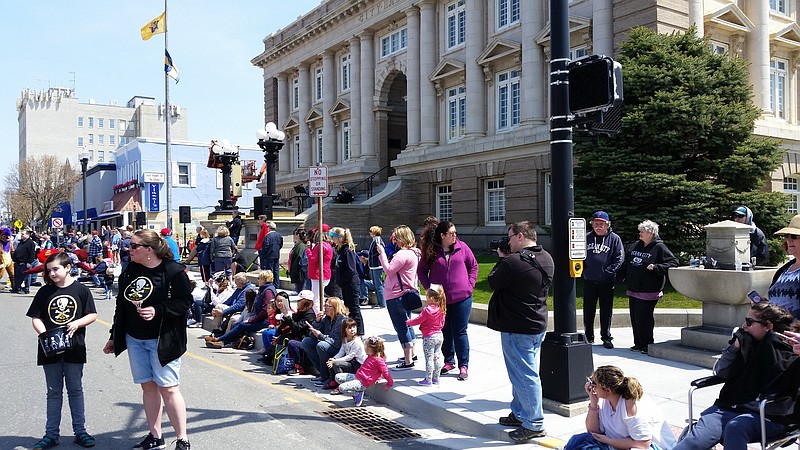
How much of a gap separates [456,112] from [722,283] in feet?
70.2

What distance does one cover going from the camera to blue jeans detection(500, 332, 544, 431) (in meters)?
5.55

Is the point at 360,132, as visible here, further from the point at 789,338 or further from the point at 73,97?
the point at 73,97

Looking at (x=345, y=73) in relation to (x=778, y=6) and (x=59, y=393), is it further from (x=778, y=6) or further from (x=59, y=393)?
(x=59, y=393)

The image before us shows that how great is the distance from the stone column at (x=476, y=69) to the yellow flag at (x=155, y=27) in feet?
46.1

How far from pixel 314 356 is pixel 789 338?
5.71 meters

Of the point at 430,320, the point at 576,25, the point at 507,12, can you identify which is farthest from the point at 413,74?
the point at 430,320

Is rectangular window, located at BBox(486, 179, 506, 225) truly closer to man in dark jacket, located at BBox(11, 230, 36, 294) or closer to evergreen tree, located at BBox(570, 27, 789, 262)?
evergreen tree, located at BBox(570, 27, 789, 262)

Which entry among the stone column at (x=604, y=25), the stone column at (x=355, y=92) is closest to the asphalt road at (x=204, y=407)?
the stone column at (x=604, y=25)

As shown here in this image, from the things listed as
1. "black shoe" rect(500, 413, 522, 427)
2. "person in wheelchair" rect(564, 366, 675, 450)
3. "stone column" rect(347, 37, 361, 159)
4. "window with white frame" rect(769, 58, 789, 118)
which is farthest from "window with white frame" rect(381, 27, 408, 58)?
"person in wheelchair" rect(564, 366, 675, 450)

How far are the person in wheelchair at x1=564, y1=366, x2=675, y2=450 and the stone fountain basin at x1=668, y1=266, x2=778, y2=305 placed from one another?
3.96m

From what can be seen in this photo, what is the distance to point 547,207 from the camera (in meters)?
23.7

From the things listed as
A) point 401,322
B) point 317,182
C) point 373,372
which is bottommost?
point 373,372

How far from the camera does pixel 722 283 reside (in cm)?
772

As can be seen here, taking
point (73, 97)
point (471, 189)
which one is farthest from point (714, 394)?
point (73, 97)
